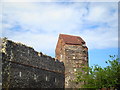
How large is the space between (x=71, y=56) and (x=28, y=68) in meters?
9.95

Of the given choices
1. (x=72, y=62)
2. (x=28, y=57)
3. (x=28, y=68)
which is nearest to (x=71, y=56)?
(x=72, y=62)

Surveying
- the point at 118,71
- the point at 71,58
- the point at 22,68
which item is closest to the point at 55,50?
the point at 71,58

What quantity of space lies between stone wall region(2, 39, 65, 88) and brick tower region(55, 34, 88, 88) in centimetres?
83

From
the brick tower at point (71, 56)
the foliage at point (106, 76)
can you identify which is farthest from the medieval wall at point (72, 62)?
the foliage at point (106, 76)

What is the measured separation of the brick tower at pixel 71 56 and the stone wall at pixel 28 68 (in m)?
0.83

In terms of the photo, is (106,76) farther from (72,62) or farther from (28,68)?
(72,62)

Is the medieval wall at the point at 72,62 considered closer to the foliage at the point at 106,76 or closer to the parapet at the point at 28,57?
the parapet at the point at 28,57

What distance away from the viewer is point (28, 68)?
1033 inches

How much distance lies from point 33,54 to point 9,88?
6.26 m

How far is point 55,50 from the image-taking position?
38.2m

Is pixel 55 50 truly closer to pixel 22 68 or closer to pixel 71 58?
pixel 71 58

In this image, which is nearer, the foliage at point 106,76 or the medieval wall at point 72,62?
the foliage at point 106,76

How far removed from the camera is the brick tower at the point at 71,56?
3462cm

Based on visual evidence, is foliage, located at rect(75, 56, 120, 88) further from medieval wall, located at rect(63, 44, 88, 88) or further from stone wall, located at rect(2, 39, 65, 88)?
medieval wall, located at rect(63, 44, 88, 88)
